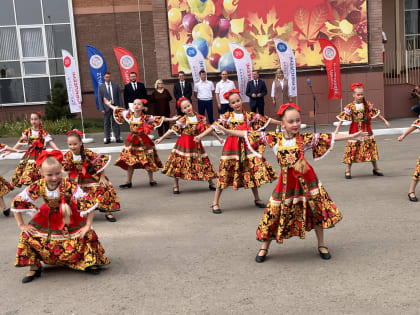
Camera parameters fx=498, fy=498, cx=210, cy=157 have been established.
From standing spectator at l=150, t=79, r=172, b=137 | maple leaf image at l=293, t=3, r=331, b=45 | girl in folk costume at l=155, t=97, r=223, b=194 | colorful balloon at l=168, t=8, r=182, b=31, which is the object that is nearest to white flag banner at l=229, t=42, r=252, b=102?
colorful balloon at l=168, t=8, r=182, b=31

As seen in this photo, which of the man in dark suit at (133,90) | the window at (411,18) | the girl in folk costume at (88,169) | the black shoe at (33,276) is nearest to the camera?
the black shoe at (33,276)

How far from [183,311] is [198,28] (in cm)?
1411

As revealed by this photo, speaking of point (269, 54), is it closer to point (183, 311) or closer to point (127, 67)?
point (127, 67)

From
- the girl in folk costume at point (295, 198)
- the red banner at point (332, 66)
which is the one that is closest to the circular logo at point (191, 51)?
the red banner at point (332, 66)

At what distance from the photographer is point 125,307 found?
4219 millimetres

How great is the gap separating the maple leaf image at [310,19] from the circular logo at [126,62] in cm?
577

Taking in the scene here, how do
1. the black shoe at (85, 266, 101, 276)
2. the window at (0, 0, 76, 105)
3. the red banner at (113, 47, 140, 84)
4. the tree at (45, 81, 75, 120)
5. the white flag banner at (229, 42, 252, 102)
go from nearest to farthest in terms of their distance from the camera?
→ the black shoe at (85, 266, 101, 276) → the white flag banner at (229, 42, 252, 102) → the red banner at (113, 47, 140, 84) → the tree at (45, 81, 75, 120) → the window at (0, 0, 76, 105)

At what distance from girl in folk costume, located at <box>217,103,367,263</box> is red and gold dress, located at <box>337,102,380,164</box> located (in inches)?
167

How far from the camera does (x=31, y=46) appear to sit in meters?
21.7

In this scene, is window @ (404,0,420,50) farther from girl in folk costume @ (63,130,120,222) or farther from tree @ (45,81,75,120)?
girl in folk costume @ (63,130,120,222)

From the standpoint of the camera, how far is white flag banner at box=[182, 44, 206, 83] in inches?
645

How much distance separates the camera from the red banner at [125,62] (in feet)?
53.7

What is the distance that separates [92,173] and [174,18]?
36.6 feet

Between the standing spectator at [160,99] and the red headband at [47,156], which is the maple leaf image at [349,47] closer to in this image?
the standing spectator at [160,99]
